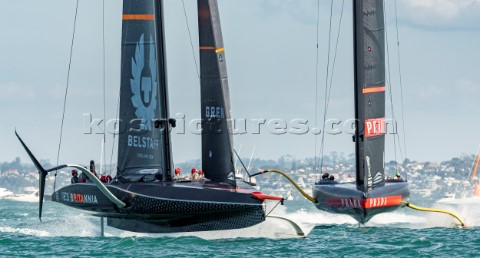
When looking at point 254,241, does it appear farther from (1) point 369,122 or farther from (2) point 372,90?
(2) point 372,90

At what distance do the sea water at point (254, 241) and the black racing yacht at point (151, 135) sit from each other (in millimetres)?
683

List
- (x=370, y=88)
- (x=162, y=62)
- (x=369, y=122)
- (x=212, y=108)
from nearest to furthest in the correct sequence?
1. (x=212, y=108)
2. (x=162, y=62)
3. (x=369, y=122)
4. (x=370, y=88)

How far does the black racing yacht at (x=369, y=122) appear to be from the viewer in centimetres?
3444

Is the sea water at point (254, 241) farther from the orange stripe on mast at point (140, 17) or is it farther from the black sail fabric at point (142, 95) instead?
the orange stripe on mast at point (140, 17)

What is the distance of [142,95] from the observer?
101ft

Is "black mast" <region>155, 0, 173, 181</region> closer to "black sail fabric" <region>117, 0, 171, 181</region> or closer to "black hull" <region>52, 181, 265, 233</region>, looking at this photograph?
"black sail fabric" <region>117, 0, 171, 181</region>

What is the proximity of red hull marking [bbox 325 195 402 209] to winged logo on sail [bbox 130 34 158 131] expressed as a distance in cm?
650

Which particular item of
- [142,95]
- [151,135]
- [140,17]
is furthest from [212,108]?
[140,17]

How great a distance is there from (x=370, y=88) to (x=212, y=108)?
694cm

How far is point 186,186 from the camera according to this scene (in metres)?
28.9

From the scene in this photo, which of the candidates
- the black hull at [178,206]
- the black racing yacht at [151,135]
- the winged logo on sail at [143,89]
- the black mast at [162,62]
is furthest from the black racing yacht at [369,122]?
the winged logo on sail at [143,89]

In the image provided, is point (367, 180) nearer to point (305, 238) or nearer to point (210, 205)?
point (305, 238)

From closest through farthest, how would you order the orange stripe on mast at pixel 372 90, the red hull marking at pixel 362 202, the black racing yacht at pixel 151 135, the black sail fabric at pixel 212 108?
the black racing yacht at pixel 151 135 < the black sail fabric at pixel 212 108 < the red hull marking at pixel 362 202 < the orange stripe on mast at pixel 372 90

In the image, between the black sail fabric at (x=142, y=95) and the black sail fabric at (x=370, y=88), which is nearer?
the black sail fabric at (x=142, y=95)
